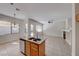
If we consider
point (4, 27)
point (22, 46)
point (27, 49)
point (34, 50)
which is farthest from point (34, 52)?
point (4, 27)

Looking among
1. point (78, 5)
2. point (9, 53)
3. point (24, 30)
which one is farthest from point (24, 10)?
point (78, 5)

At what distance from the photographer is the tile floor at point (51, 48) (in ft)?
7.17

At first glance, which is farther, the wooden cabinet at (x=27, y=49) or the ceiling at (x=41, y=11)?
the wooden cabinet at (x=27, y=49)

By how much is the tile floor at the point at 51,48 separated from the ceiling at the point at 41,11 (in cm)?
45

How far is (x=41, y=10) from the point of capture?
2.21 m

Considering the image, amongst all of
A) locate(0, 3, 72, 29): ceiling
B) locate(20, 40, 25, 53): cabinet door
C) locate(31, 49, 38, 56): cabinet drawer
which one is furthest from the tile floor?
locate(0, 3, 72, 29): ceiling

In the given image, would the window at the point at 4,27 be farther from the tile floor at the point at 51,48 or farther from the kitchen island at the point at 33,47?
the kitchen island at the point at 33,47

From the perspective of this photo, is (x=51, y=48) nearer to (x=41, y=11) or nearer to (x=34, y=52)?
(x=34, y=52)

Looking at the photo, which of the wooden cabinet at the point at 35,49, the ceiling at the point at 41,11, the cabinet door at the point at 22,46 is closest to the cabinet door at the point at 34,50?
the wooden cabinet at the point at 35,49

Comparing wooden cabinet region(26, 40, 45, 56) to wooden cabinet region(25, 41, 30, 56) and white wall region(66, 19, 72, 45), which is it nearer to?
wooden cabinet region(25, 41, 30, 56)

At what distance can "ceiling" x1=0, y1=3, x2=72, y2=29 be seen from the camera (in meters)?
2.16

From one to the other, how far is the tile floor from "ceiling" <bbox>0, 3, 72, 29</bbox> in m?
0.45

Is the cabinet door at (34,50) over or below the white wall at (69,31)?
below

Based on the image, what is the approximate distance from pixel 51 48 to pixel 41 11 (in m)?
0.81
